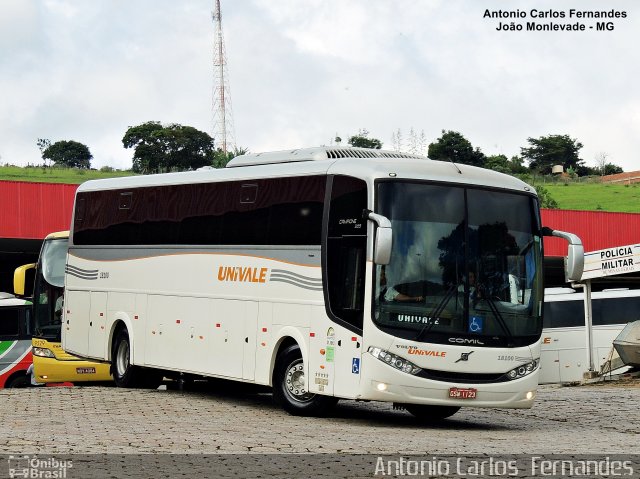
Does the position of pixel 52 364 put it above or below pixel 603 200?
below

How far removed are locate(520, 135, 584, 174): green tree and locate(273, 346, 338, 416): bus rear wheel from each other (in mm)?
115191

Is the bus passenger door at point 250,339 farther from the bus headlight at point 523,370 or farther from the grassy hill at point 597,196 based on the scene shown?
the grassy hill at point 597,196

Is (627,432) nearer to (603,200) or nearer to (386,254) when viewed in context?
(386,254)

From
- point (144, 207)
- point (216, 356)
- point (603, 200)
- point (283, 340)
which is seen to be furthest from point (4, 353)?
point (603, 200)

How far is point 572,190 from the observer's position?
105500 mm

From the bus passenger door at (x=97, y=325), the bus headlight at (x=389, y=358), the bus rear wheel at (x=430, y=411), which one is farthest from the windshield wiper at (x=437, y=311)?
the bus passenger door at (x=97, y=325)

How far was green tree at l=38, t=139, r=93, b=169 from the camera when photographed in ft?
425

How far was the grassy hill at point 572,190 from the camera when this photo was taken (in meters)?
90.9

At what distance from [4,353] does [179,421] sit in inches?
628

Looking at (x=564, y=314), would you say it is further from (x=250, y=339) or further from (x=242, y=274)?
(x=250, y=339)

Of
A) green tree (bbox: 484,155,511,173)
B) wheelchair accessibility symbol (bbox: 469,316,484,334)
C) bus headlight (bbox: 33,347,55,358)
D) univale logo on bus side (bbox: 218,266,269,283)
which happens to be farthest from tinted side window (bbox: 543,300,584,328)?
green tree (bbox: 484,155,511,173)

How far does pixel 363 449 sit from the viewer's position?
1310 centimetres

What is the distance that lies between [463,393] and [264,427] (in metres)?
2.70

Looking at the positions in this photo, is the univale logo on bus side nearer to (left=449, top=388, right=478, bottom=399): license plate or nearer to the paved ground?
the paved ground
